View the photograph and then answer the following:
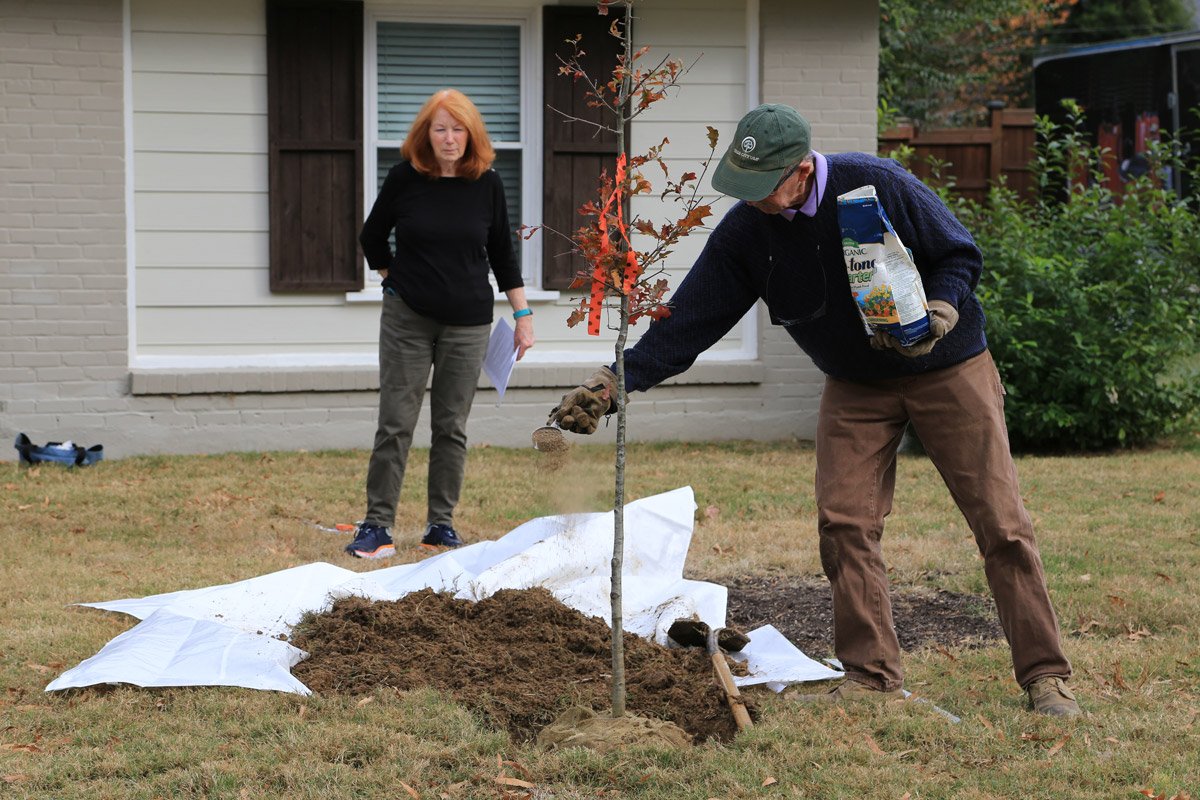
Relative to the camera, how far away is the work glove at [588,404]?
407 cm

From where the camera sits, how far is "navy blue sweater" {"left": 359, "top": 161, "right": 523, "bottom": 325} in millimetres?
6559

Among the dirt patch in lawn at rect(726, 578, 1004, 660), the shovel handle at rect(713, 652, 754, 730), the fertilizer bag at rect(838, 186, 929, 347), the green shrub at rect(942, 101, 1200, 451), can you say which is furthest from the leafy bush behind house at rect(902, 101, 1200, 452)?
the fertilizer bag at rect(838, 186, 929, 347)

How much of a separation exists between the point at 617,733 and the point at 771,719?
1.66 ft

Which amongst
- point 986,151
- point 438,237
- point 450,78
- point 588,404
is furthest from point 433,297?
point 986,151

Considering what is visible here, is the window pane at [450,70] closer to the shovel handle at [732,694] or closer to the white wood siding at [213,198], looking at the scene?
the white wood siding at [213,198]

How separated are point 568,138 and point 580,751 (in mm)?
6405

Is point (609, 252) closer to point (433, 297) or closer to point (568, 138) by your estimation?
point (433, 297)

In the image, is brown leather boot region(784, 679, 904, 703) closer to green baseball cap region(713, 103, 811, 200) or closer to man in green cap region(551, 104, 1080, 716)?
man in green cap region(551, 104, 1080, 716)

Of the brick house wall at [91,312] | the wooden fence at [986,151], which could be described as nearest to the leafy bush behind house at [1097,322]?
the brick house wall at [91,312]

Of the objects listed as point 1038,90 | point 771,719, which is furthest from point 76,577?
point 1038,90

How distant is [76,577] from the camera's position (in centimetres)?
606

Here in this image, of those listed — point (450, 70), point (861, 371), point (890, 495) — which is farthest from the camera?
point (450, 70)

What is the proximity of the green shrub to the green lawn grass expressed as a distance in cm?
88

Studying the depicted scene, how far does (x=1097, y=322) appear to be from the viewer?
30.6ft
